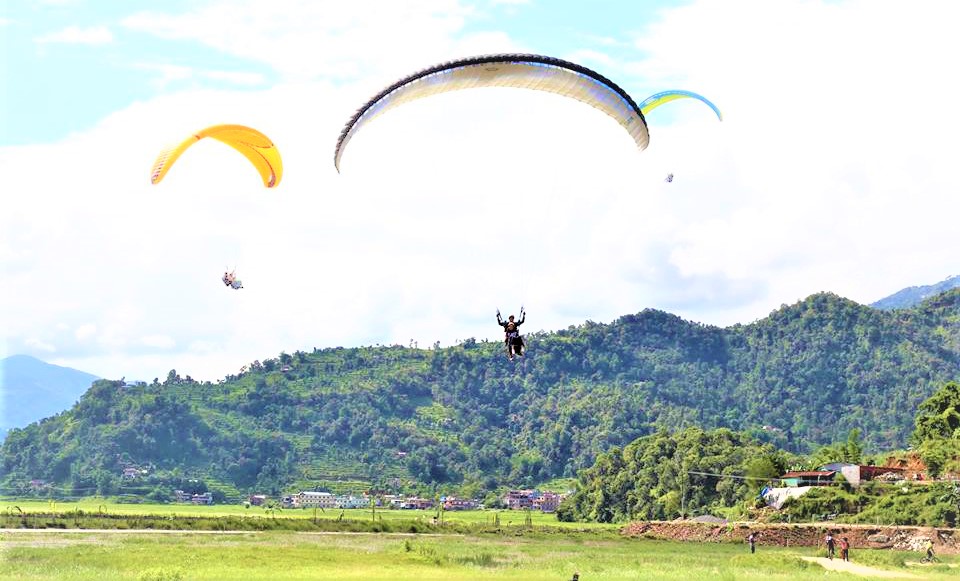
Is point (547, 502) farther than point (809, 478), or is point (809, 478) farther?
point (547, 502)

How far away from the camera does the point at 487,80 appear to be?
32.4 meters

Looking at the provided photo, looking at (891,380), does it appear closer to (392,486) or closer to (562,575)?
(392,486)

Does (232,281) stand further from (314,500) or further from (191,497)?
(191,497)

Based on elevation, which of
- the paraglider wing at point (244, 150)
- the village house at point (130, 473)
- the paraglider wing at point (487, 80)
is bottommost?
the village house at point (130, 473)

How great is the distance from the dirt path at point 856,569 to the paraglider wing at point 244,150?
24.0 metres

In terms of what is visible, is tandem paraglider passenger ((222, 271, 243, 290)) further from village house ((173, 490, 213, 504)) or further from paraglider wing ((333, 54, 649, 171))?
village house ((173, 490, 213, 504))

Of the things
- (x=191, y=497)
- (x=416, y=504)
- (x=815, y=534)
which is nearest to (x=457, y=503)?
(x=416, y=504)

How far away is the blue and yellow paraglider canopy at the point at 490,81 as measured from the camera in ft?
105

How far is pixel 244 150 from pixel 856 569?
25915mm

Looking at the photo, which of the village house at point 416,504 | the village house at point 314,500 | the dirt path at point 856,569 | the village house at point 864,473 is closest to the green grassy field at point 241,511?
the village house at point 314,500

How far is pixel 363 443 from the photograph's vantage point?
187 m

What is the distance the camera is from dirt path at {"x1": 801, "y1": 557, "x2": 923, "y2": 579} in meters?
43.3

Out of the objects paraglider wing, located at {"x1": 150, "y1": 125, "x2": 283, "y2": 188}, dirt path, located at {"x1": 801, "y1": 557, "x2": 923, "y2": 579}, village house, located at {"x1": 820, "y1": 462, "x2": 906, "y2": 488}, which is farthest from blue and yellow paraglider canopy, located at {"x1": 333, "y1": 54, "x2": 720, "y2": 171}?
village house, located at {"x1": 820, "y1": 462, "x2": 906, "y2": 488}

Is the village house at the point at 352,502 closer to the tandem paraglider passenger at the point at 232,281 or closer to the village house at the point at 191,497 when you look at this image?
the village house at the point at 191,497
